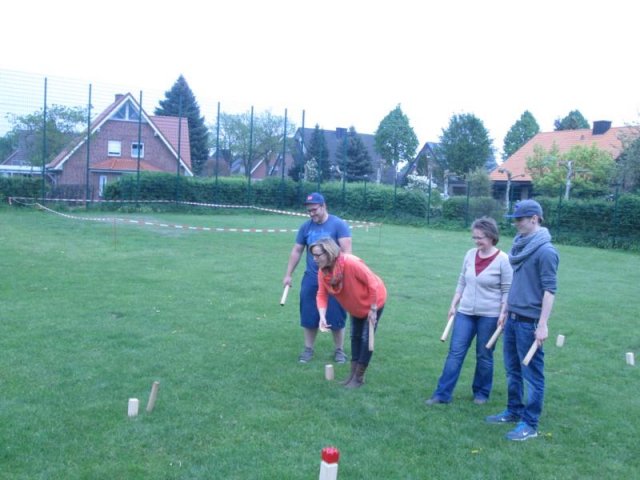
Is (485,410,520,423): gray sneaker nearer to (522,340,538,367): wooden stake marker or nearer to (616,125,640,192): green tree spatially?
(522,340,538,367): wooden stake marker

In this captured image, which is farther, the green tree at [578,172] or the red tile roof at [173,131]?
the red tile roof at [173,131]

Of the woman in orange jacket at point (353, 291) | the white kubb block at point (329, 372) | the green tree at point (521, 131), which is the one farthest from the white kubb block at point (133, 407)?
the green tree at point (521, 131)

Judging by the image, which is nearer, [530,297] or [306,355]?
[530,297]

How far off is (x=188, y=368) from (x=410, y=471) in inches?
114

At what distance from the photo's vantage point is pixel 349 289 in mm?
5859

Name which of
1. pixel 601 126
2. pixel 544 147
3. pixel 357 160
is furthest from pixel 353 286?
pixel 357 160

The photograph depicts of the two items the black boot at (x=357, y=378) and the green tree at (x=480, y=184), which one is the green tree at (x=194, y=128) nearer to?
the green tree at (x=480, y=184)

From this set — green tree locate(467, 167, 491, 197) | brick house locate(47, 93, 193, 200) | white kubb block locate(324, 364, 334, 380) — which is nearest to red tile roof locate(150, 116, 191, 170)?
brick house locate(47, 93, 193, 200)

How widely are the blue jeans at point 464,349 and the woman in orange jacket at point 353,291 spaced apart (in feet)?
2.41

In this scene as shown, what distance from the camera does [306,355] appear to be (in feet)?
23.6

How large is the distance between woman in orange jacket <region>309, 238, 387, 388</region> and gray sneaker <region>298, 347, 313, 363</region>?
2.79ft

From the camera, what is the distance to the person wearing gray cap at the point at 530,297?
16.5 feet

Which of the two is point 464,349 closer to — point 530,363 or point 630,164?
point 530,363

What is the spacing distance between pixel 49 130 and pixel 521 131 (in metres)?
47.1
